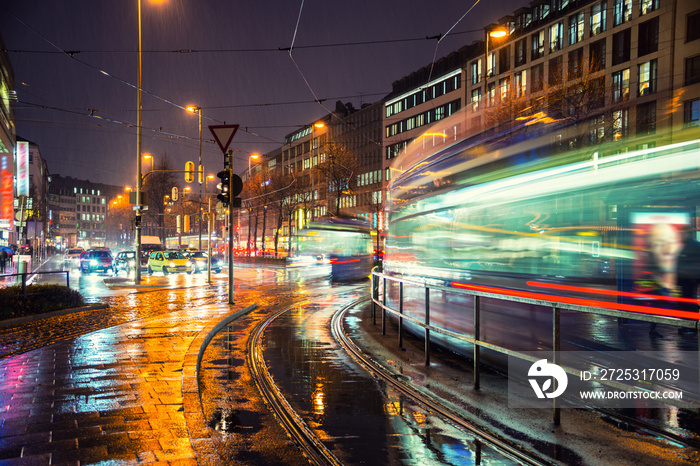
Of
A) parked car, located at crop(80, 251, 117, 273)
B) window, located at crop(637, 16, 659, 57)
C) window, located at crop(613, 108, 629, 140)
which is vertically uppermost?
window, located at crop(637, 16, 659, 57)

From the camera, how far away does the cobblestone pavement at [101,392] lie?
446 centimetres

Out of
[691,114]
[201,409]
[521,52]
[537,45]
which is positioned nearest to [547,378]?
[691,114]

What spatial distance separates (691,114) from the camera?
20.8ft

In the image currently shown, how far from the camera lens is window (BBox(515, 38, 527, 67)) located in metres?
50.4

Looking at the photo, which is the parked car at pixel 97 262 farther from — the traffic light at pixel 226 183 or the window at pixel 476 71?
the window at pixel 476 71

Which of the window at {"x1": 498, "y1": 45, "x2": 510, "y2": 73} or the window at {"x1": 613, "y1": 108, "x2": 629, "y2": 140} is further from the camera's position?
the window at {"x1": 498, "y1": 45, "x2": 510, "y2": 73}

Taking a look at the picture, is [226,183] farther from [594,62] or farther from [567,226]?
[594,62]

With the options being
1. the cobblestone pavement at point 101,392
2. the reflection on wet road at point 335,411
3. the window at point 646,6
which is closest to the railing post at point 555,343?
the reflection on wet road at point 335,411

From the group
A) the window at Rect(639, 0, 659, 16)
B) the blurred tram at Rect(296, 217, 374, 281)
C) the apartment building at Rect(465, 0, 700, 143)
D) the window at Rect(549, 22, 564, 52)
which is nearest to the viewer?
the apartment building at Rect(465, 0, 700, 143)

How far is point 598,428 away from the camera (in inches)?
202

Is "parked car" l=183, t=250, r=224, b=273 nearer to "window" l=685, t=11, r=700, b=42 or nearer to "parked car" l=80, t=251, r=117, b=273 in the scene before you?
"parked car" l=80, t=251, r=117, b=273

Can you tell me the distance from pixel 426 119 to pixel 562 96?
3793 cm

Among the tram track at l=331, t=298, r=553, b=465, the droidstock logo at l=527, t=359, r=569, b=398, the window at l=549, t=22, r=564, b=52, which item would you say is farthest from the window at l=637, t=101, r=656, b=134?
the window at l=549, t=22, r=564, b=52

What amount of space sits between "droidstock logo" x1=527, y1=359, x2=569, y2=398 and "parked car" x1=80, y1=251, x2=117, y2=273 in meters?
35.6
